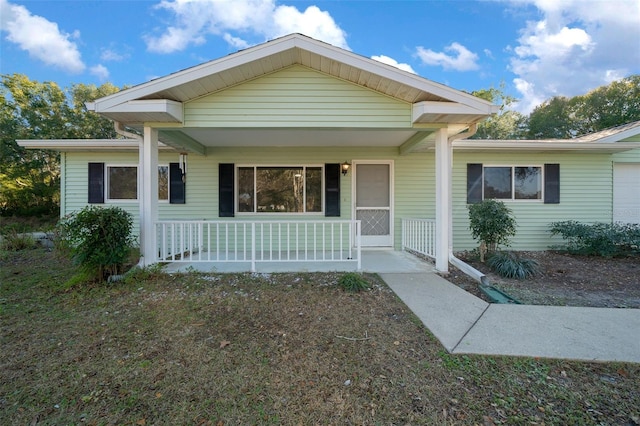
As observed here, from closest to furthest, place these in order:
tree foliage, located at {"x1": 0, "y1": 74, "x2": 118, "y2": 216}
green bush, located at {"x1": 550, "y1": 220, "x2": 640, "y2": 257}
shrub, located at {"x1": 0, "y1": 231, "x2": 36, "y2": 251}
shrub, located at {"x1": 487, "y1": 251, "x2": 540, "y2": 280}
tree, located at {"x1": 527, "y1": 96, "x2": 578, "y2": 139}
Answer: shrub, located at {"x1": 487, "y1": 251, "x2": 540, "y2": 280} → green bush, located at {"x1": 550, "y1": 220, "x2": 640, "y2": 257} → shrub, located at {"x1": 0, "y1": 231, "x2": 36, "y2": 251} → tree foliage, located at {"x1": 0, "y1": 74, "x2": 118, "y2": 216} → tree, located at {"x1": 527, "y1": 96, "x2": 578, "y2": 139}

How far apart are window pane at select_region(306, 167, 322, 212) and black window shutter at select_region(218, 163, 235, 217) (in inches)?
71.4

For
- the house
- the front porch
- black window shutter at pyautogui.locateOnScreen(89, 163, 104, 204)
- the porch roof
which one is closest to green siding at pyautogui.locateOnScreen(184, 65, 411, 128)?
the porch roof

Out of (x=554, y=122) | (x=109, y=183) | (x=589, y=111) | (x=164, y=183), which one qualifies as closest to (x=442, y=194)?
(x=164, y=183)

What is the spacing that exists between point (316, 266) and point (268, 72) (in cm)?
343

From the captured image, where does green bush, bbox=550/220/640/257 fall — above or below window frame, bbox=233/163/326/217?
below

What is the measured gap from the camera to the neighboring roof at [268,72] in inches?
165

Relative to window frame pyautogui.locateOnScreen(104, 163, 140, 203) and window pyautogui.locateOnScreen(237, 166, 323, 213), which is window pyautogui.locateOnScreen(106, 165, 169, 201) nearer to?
window frame pyautogui.locateOnScreen(104, 163, 140, 203)

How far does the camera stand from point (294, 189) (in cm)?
690

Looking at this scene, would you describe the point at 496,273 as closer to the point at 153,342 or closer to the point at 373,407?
the point at 373,407

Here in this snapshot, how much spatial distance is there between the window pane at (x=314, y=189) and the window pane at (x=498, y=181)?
4.23 metres

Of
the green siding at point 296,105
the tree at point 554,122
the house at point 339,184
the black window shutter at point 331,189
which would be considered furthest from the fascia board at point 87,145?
the tree at point 554,122

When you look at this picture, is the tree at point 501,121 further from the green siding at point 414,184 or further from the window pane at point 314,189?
the window pane at point 314,189

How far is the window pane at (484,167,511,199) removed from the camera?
7234mm

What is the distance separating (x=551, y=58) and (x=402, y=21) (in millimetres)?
13991
